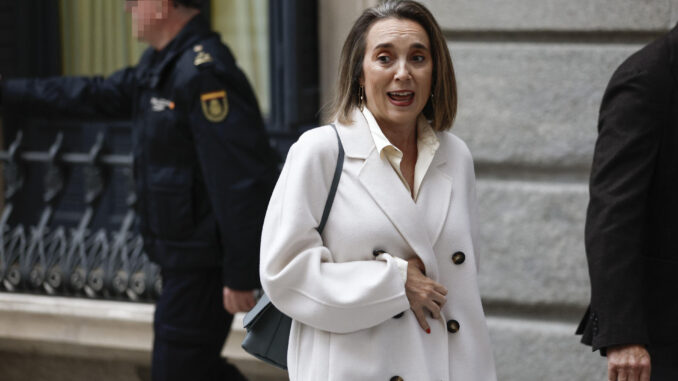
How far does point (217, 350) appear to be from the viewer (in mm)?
4344

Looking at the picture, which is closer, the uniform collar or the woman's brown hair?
the woman's brown hair

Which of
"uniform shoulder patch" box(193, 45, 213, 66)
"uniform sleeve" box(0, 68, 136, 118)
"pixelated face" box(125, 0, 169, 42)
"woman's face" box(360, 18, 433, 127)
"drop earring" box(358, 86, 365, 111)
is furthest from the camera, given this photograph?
"uniform sleeve" box(0, 68, 136, 118)

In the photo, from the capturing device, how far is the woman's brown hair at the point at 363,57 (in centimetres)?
276

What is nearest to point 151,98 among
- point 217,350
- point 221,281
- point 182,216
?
point 182,216

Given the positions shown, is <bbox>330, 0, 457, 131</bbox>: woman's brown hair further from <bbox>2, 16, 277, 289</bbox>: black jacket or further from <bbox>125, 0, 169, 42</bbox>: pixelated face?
<bbox>125, 0, 169, 42</bbox>: pixelated face

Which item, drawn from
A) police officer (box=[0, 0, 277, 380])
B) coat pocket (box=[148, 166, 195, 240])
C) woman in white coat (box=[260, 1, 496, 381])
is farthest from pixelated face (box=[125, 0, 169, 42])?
woman in white coat (box=[260, 1, 496, 381])

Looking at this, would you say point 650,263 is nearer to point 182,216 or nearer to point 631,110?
point 631,110

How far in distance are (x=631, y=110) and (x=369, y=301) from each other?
1018mm

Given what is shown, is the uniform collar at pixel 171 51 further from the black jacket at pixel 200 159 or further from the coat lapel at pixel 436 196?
the coat lapel at pixel 436 196

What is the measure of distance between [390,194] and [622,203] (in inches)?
28.5

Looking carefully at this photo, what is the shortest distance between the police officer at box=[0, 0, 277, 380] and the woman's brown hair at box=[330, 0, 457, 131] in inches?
48.7

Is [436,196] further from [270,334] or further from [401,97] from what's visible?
[270,334]

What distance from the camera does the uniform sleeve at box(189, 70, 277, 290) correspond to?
13.3ft

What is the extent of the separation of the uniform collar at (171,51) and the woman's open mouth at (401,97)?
5.74 ft
